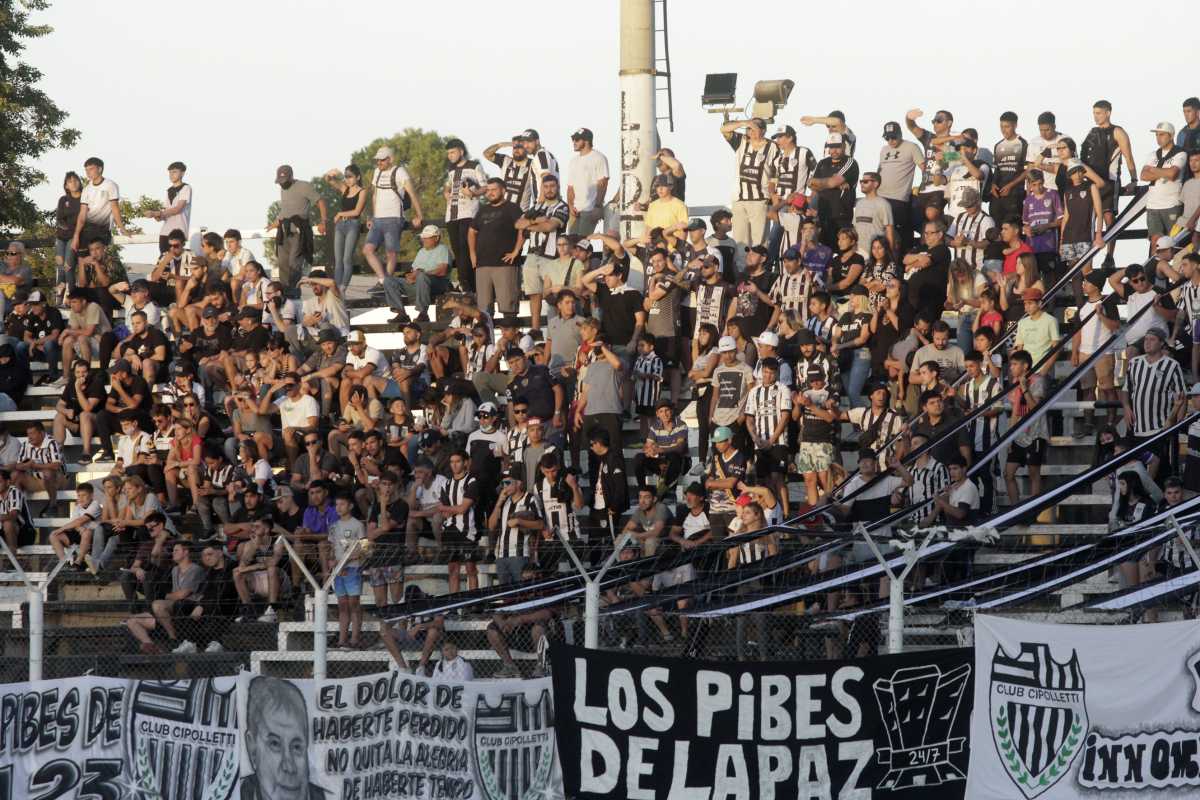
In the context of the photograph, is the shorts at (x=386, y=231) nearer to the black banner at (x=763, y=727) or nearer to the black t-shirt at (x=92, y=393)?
the black t-shirt at (x=92, y=393)

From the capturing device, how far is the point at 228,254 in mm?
23500

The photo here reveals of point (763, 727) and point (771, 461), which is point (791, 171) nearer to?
point (771, 461)

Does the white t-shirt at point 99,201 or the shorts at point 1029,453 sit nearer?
the shorts at point 1029,453

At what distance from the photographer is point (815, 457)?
55.4 feet

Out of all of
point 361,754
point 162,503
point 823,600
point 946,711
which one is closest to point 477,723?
point 361,754

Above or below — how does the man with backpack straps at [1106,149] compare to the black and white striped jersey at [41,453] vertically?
above

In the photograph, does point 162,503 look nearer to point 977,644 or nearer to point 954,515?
point 954,515

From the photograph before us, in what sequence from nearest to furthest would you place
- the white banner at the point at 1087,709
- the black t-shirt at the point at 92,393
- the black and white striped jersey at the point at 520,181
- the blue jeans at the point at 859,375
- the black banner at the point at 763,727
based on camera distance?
1. the white banner at the point at 1087,709
2. the black banner at the point at 763,727
3. the blue jeans at the point at 859,375
4. the black t-shirt at the point at 92,393
5. the black and white striped jersey at the point at 520,181

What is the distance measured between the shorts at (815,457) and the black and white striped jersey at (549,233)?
5.00m

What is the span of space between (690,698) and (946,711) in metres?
1.45

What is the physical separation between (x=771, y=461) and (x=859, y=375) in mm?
1900

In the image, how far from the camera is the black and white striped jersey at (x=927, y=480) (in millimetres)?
15852

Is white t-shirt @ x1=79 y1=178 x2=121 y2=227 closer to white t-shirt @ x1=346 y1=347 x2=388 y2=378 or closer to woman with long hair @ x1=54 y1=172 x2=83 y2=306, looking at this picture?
woman with long hair @ x1=54 y1=172 x2=83 y2=306

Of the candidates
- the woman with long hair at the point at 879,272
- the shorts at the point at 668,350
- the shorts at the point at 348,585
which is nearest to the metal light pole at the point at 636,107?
the shorts at the point at 668,350
